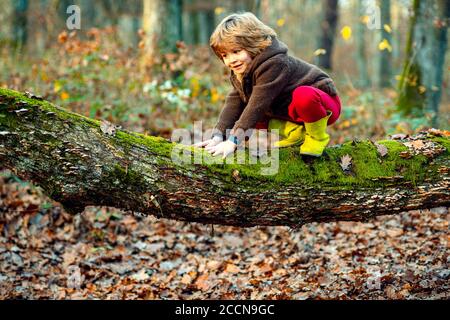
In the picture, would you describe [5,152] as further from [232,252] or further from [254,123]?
[232,252]

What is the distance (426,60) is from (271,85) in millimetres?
5556

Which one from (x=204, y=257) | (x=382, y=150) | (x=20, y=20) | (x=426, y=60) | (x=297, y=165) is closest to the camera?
(x=297, y=165)

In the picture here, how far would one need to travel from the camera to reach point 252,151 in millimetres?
3463

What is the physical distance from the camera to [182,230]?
596 centimetres

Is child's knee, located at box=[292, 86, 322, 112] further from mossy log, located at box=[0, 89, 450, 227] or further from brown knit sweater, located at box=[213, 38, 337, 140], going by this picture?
mossy log, located at box=[0, 89, 450, 227]

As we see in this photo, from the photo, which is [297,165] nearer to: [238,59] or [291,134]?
[291,134]

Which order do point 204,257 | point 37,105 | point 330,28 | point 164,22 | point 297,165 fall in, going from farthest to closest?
point 330,28 < point 164,22 < point 204,257 < point 297,165 < point 37,105

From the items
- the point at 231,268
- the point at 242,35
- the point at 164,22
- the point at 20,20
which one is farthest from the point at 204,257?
the point at 20,20

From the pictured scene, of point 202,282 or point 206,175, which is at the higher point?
point 206,175

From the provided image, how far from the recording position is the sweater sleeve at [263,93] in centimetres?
342

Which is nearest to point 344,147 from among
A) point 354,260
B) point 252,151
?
point 252,151

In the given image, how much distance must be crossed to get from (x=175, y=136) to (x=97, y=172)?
3785mm

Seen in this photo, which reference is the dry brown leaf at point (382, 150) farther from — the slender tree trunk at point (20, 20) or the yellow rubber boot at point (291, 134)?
the slender tree trunk at point (20, 20)

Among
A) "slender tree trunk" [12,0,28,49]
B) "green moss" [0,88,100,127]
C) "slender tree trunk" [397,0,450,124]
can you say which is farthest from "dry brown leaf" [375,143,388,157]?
"slender tree trunk" [12,0,28,49]
